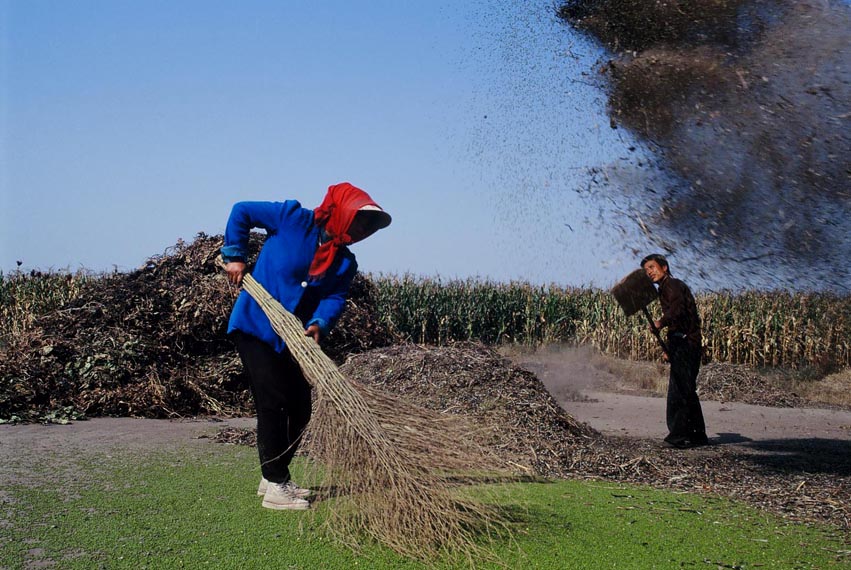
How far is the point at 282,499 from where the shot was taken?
4332mm

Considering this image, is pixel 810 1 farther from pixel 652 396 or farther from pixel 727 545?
pixel 652 396

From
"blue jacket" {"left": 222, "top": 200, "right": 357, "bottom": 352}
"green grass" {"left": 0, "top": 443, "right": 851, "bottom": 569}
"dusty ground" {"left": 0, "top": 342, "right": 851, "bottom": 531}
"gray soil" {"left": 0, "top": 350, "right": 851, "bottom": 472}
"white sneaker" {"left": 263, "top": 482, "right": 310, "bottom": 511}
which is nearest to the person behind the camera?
"green grass" {"left": 0, "top": 443, "right": 851, "bottom": 569}

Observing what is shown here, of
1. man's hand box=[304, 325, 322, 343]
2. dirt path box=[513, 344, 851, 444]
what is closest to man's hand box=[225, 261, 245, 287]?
man's hand box=[304, 325, 322, 343]

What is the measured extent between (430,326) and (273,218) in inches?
643

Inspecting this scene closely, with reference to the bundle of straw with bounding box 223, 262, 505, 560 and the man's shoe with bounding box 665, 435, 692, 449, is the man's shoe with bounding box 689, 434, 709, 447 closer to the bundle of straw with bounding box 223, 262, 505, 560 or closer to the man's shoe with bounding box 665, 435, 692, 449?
the man's shoe with bounding box 665, 435, 692, 449

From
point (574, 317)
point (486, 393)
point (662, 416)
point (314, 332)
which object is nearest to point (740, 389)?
point (662, 416)

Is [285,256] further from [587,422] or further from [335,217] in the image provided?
[587,422]

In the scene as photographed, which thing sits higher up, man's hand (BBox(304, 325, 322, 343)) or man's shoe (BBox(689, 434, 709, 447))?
man's hand (BBox(304, 325, 322, 343))

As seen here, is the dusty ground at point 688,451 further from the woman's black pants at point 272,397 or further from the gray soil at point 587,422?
the woman's black pants at point 272,397

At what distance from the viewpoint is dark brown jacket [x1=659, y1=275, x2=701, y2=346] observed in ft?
25.0

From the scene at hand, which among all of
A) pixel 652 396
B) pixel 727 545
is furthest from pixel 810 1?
pixel 652 396

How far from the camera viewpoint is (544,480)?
546cm

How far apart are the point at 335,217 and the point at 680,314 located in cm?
447

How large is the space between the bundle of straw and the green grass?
0.14 m
